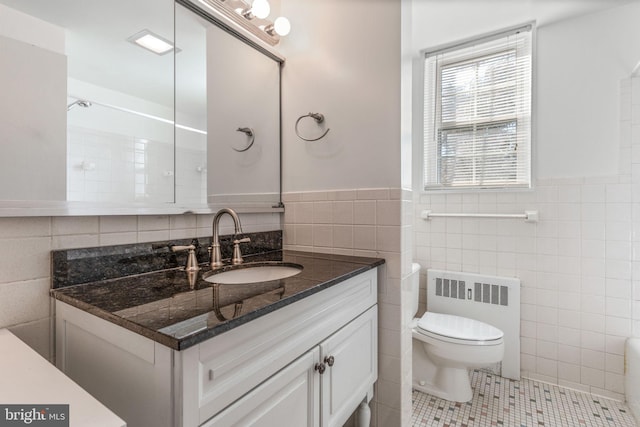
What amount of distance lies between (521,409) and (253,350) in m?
1.77

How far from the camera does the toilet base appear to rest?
1.73 m

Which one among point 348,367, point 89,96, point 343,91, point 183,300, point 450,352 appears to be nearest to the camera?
point 183,300

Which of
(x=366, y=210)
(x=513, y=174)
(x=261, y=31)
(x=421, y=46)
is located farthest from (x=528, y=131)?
(x=261, y=31)

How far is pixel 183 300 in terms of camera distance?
0.75m

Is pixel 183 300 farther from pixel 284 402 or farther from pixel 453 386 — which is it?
pixel 453 386

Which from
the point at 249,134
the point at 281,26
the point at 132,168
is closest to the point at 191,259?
the point at 132,168

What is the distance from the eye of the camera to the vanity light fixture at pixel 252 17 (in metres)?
1.29

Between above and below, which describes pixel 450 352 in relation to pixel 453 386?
above

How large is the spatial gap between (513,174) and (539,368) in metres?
1.25

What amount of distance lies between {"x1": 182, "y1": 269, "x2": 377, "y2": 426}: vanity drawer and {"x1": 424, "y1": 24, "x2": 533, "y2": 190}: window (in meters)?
1.58

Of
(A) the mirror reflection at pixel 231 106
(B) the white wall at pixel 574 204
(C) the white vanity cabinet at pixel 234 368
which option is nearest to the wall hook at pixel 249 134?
(A) the mirror reflection at pixel 231 106

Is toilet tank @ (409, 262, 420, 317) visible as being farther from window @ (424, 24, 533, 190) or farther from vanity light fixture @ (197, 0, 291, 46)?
vanity light fixture @ (197, 0, 291, 46)

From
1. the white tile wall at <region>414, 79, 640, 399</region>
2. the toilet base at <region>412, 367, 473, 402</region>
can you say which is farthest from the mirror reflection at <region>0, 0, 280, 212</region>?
the white tile wall at <region>414, 79, 640, 399</region>

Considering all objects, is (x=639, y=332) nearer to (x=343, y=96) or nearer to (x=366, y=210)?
(x=366, y=210)
